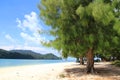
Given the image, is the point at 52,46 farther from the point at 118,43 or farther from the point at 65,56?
the point at 118,43

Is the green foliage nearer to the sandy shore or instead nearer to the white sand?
the sandy shore

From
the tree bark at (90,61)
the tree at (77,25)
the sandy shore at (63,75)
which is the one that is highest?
the tree at (77,25)

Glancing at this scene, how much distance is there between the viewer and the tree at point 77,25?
20906 millimetres

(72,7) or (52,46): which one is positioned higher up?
(72,7)

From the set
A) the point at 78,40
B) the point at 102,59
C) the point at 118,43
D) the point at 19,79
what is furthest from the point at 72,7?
the point at 102,59

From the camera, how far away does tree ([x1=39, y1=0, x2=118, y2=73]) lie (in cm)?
2091

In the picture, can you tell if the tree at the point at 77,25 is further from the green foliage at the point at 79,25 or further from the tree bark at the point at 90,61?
the tree bark at the point at 90,61

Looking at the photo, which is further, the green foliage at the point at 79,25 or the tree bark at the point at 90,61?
the tree bark at the point at 90,61

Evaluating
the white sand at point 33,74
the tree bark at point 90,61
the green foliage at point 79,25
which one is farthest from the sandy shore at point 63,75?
the green foliage at point 79,25

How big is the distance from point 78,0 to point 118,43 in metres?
4.79

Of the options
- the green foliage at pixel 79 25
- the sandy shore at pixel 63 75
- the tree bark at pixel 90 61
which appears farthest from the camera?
the tree bark at pixel 90 61

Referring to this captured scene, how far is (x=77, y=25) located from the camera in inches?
842

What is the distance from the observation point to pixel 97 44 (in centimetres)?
2155

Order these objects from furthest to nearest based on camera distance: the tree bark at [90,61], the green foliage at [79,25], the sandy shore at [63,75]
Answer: the tree bark at [90,61] → the green foliage at [79,25] → the sandy shore at [63,75]
